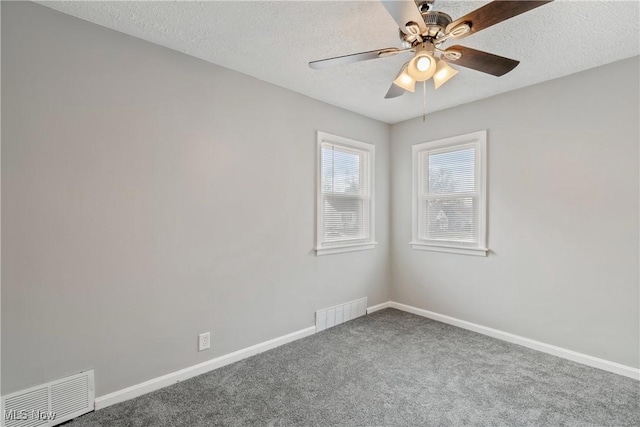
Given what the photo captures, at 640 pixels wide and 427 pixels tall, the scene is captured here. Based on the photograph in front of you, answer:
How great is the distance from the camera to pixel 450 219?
3.62m

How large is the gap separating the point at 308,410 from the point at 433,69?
2232mm

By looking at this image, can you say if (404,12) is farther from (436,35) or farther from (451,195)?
(451,195)

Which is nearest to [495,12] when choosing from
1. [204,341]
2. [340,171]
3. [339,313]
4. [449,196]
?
[340,171]

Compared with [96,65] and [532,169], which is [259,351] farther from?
[532,169]

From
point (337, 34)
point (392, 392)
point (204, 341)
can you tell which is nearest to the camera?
point (337, 34)

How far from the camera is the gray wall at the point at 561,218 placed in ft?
8.14

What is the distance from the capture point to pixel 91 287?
79.2 inches

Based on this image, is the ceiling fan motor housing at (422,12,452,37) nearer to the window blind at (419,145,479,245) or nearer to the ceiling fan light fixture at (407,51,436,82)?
the ceiling fan light fixture at (407,51,436,82)

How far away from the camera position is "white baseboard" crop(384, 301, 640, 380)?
2.48 metres

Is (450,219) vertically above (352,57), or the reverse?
(352,57)

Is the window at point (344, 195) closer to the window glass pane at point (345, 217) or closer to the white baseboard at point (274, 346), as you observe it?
the window glass pane at point (345, 217)

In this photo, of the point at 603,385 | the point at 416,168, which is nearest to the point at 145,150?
the point at 416,168

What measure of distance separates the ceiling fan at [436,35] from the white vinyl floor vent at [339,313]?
2442 mm

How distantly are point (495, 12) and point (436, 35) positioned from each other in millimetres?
313
